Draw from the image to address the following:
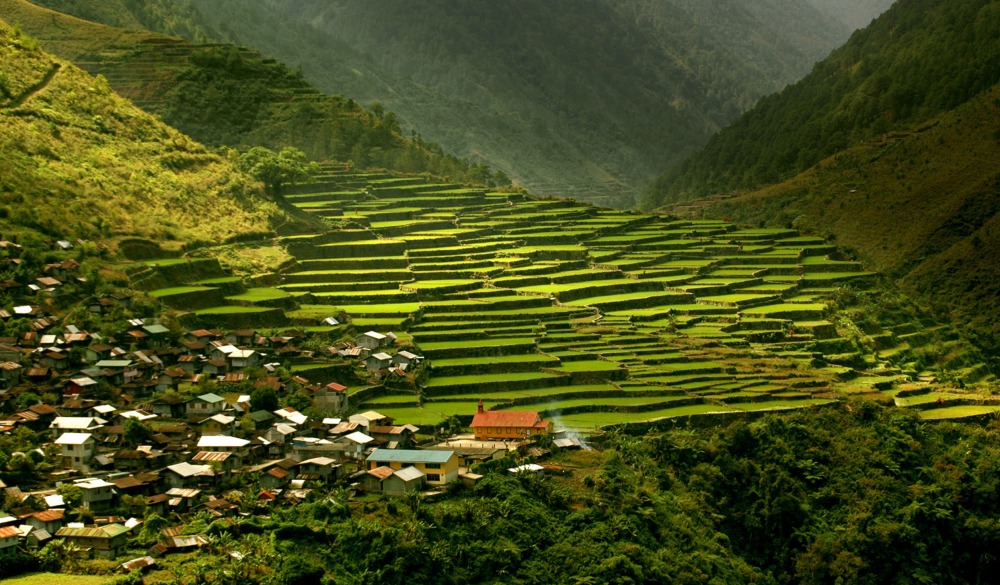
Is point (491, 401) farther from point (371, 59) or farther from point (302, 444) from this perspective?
point (371, 59)

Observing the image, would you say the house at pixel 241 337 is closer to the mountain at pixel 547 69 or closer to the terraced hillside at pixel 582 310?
the terraced hillside at pixel 582 310

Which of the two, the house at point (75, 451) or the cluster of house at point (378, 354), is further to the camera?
the cluster of house at point (378, 354)


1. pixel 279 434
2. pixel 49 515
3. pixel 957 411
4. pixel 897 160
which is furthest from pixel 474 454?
pixel 897 160

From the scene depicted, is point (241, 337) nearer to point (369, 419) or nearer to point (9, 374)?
point (369, 419)

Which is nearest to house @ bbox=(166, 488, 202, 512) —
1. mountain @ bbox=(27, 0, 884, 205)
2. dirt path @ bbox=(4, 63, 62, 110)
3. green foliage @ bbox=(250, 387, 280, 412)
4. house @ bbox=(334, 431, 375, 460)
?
house @ bbox=(334, 431, 375, 460)

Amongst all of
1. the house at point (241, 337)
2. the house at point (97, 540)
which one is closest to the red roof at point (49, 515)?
the house at point (97, 540)

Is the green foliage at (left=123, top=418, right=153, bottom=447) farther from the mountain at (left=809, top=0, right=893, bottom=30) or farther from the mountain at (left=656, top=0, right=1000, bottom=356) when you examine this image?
the mountain at (left=809, top=0, right=893, bottom=30)
